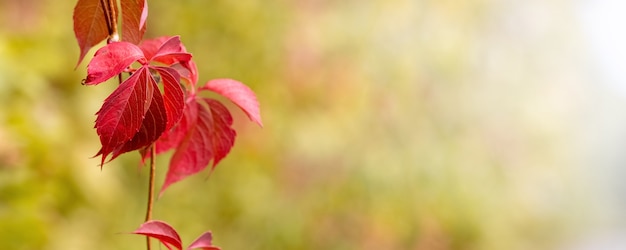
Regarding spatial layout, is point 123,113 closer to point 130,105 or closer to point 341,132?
point 130,105

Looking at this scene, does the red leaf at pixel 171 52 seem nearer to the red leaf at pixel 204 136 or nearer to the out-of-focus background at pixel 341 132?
the red leaf at pixel 204 136

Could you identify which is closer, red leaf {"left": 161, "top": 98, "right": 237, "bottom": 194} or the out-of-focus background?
red leaf {"left": 161, "top": 98, "right": 237, "bottom": 194}

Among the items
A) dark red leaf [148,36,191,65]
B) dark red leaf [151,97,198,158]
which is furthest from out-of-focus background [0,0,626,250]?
dark red leaf [148,36,191,65]

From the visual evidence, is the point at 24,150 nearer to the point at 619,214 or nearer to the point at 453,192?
the point at 453,192

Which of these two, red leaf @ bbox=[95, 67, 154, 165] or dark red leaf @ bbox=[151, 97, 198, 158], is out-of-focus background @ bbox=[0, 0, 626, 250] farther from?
red leaf @ bbox=[95, 67, 154, 165]

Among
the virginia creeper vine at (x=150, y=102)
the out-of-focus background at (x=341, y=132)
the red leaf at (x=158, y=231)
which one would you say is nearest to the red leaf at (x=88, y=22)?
the virginia creeper vine at (x=150, y=102)

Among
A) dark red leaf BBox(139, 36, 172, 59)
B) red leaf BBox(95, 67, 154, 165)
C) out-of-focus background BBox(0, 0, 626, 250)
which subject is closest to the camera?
red leaf BBox(95, 67, 154, 165)

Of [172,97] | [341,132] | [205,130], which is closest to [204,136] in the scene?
[205,130]
